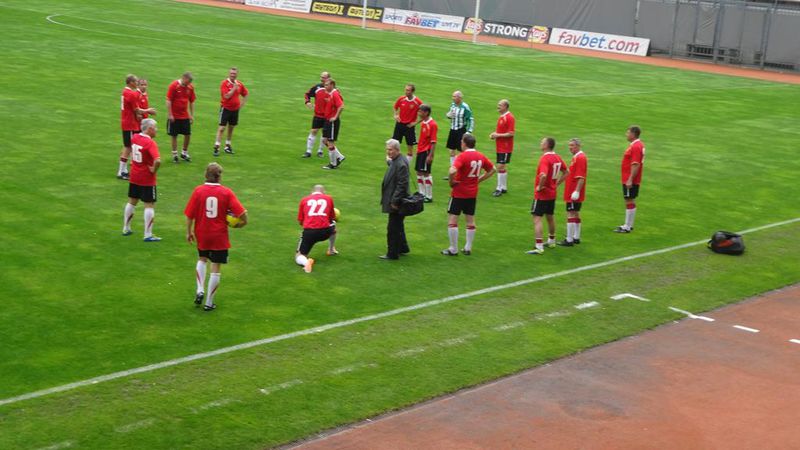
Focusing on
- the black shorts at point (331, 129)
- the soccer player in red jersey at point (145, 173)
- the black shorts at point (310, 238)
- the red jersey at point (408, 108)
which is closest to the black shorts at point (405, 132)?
the red jersey at point (408, 108)

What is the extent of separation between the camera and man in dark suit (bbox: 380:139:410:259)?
17594 millimetres

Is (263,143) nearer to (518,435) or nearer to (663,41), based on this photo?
(518,435)

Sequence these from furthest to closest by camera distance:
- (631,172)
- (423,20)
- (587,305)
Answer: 1. (423,20)
2. (631,172)
3. (587,305)

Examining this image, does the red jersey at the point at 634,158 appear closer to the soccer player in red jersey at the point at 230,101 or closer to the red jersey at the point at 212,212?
the red jersey at the point at 212,212

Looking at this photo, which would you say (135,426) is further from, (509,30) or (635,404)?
Result: (509,30)

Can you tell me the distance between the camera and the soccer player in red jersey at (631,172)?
2039 centimetres

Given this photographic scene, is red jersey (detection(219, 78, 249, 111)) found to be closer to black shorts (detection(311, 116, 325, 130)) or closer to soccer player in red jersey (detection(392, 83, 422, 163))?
black shorts (detection(311, 116, 325, 130))

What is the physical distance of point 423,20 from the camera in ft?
233

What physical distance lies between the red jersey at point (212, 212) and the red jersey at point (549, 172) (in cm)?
631

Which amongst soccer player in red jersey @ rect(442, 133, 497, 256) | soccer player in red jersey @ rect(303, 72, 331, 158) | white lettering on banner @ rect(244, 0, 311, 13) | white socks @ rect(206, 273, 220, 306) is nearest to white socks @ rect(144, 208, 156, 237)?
white socks @ rect(206, 273, 220, 306)

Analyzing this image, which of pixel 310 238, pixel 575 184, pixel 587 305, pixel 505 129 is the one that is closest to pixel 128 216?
pixel 310 238

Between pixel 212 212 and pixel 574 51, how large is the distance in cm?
5128

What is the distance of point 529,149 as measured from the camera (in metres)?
29.1

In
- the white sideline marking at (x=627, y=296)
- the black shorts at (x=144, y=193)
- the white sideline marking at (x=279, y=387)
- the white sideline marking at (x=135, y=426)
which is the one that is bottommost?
the white sideline marking at (x=135, y=426)
